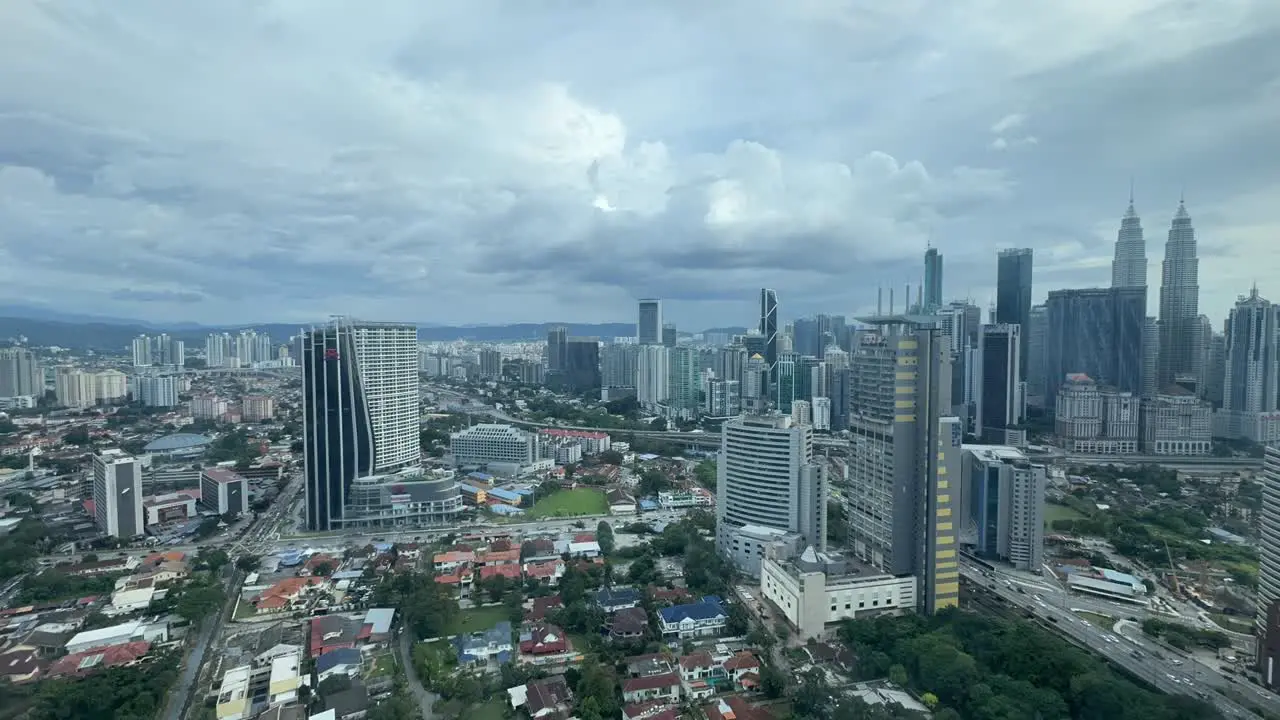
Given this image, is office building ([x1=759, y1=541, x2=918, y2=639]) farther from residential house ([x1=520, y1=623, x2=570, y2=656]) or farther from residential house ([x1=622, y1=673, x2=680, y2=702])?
residential house ([x1=520, y1=623, x2=570, y2=656])

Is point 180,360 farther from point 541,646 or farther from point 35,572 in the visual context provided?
point 541,646

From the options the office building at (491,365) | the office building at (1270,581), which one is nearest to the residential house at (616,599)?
the office building at (1270,581)

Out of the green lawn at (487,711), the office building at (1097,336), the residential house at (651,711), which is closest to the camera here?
the residential house at (651,711)

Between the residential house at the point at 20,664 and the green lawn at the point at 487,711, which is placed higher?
the residential house at the point at 20,664

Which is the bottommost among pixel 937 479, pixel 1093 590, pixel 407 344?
pixel 1093 590

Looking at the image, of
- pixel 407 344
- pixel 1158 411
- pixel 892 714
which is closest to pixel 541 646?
pixel 892 714

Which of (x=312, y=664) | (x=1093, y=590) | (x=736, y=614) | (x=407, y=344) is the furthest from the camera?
(x=407, y=344)

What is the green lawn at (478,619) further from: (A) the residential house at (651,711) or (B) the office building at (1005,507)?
(B) the office building at (1005,507)

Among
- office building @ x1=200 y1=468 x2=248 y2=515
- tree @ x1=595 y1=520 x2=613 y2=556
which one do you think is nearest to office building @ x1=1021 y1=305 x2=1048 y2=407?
tree @ x1=595 y1=520 x2=613 y2=556
